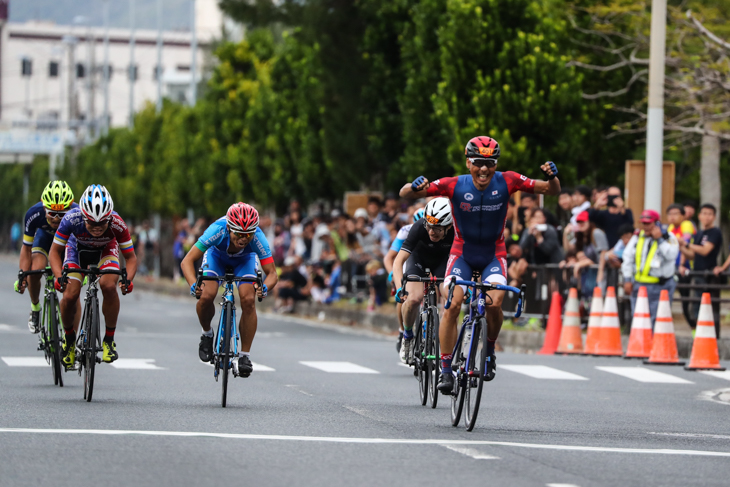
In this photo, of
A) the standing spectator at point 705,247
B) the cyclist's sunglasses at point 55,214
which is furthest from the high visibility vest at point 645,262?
the cyclist's sunglasses at point 55,214

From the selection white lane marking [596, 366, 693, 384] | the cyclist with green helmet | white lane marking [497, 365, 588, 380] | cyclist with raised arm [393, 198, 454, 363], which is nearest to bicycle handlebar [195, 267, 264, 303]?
cyclist with raised arm [393, 198, 454, 363]

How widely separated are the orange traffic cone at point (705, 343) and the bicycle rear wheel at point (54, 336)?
25.0 feet

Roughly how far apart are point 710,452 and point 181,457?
3.56 m

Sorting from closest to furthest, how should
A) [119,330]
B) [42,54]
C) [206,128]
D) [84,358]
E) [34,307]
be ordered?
[84,358], [34,307], [119,330], [206,128], [42,54]

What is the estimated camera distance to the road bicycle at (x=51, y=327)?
13.7m

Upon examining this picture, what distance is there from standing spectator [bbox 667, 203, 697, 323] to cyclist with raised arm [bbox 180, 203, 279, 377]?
879 cm

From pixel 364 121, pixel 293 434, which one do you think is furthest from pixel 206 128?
pixel 293 434

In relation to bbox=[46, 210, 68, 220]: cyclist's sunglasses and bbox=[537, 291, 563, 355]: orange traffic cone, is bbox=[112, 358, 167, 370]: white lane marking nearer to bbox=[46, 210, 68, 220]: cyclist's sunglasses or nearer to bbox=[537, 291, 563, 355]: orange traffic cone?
bbox=[46, 210, 68, 220]: cyclist's sunglasses

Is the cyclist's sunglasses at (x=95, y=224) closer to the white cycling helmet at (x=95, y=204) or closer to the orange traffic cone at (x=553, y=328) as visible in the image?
the white cycling helmet at (x=95, y=204)

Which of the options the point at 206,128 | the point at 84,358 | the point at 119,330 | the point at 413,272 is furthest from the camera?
the point at 206,128

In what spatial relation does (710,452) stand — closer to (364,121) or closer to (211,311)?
(211,311)

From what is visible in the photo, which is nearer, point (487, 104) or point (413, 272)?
point (413, 272)

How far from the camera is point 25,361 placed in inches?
668

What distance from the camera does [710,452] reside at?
1002cm
